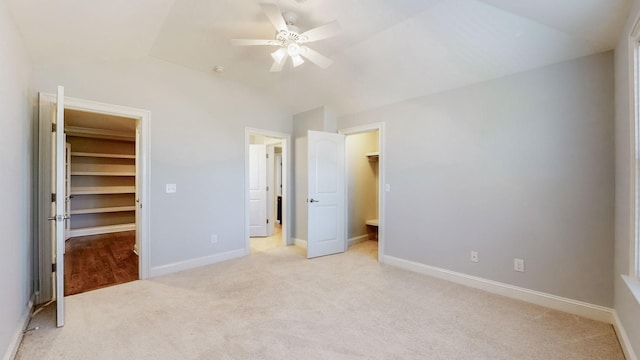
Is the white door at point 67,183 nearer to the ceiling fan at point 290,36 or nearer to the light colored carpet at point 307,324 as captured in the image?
the light colored carpet at point 307,324

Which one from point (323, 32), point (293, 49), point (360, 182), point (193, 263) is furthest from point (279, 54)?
point (360, 182)

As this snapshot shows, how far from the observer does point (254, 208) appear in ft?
19.0

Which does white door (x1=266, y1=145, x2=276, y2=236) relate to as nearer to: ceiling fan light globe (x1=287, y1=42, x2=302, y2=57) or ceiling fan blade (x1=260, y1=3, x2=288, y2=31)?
ceiling fan light globe (x1=287, y1=42, x2=302, y2=57)

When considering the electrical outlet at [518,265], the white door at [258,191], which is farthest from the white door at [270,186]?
the electrical outlet at [518,265]

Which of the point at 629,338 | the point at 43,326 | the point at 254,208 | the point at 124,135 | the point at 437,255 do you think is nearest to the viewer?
the point at 629,338

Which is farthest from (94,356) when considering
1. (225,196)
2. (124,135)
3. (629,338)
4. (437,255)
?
(124,135)

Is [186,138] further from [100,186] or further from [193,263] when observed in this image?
[100,186]

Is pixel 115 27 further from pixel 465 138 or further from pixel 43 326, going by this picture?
pixel 465 138

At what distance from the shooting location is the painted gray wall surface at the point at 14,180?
71.1 inches

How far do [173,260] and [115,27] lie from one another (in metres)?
2.74

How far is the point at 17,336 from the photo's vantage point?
6.72ft

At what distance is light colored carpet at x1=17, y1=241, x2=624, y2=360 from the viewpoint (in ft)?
6.50

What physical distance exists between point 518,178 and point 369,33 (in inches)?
85.7

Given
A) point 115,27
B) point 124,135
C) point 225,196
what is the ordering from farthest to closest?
point 124,135
point 225,196
point 115,27
